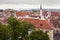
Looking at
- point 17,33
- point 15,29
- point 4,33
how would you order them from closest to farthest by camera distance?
point 4,33 < point 17,33 < point 15,29

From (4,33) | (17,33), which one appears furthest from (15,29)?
(4,33)

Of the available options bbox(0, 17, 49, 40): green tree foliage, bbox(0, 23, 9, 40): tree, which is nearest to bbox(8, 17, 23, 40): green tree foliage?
bbox(0, 17, 49, 40): green tree foliage

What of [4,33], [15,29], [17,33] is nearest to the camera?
[4,33]

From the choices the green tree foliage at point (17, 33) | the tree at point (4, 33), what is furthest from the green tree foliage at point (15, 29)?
the tree at point (4, 33)

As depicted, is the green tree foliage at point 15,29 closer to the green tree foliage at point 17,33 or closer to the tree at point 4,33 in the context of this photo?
the green tree foliage at point 17,33

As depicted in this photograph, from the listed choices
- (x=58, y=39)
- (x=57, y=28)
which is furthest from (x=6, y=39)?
(x=57, y=28)

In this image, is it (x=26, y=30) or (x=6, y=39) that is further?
(x=26, y=30)

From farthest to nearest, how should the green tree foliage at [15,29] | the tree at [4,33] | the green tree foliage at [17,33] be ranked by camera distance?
the green tree foliage at [15,29] → the tree at [4,33] → the green tree foliage at [17,33]

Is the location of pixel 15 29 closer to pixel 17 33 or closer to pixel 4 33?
pixel 17 33

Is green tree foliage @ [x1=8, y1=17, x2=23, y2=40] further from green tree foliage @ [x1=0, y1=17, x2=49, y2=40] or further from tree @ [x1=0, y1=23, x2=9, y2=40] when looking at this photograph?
tree @ [x1=0, y1=23, x2=9, y2=40]

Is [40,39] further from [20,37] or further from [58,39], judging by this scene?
[58,39]

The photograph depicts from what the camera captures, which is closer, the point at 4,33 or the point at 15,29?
the point at 4,33
